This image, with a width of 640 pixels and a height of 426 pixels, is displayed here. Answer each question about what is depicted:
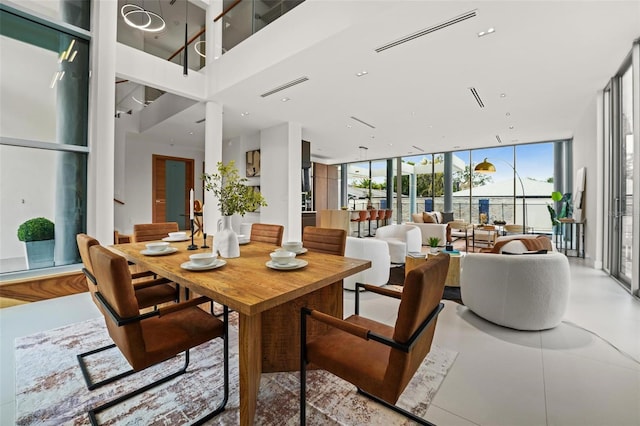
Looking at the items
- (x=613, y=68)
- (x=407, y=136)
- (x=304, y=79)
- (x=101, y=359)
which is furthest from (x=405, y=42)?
(x=407, y=136)

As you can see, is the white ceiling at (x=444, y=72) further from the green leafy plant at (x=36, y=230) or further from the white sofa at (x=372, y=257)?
the green leafy plant at (x=36, y=230)

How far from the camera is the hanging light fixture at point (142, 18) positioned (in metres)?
4.33

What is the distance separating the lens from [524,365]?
1.98 meters

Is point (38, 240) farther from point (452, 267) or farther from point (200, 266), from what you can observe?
point (452, 267)

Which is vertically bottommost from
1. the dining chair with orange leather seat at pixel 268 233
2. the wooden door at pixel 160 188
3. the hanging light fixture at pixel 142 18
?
the dining chair with orange leather seat at pixel 268 233

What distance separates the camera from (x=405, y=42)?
3.18 metres

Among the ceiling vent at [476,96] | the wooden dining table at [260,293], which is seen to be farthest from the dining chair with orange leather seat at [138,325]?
the ceiling vent at [476,96]

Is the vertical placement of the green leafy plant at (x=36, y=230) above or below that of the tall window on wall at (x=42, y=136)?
below

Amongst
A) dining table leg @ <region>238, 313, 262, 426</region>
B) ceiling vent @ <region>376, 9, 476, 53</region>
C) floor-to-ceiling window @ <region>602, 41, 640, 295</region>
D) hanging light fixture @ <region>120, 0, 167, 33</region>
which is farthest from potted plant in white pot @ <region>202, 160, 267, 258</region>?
floor-to-ceiling window @ <region>602, 41, 640, 295</region>

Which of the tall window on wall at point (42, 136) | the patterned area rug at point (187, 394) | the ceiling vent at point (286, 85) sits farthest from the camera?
the ceiling vent at point (286, 85)

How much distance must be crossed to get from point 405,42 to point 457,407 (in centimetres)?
340

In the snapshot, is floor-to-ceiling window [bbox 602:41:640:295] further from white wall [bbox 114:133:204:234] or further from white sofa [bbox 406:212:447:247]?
white wall [bbox 114:133:204:234]

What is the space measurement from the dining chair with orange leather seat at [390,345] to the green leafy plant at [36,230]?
386 centimetres

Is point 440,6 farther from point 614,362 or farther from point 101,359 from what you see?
point 101,359
